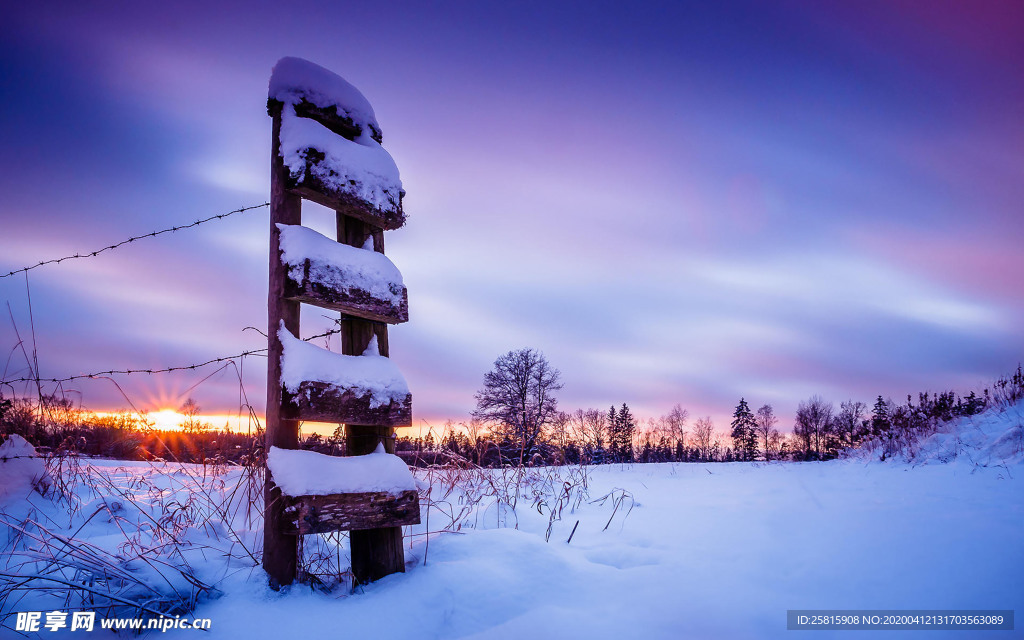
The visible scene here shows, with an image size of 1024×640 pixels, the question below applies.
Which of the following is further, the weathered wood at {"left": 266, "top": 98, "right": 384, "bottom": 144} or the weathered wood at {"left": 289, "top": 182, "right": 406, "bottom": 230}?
the weathered wood at {"left": 266, "top": 98, "right": 384, "bottom": 144}

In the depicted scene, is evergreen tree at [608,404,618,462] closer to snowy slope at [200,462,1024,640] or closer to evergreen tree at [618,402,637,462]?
evergreen tree at [618,402,637,462]

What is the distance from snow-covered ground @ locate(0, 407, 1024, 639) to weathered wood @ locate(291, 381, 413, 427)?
820 mm

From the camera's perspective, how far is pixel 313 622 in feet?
7.24

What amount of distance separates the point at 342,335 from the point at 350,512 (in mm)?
1070

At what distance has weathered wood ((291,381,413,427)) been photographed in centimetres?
254

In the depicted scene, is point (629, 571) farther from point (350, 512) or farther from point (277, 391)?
point (277, 391)

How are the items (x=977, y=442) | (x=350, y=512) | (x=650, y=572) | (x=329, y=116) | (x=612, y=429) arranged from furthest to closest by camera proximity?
(x=612, y=429), (x=977, y=442), (x=329, y=116), (x=650, y=572), (x=350, y=512)

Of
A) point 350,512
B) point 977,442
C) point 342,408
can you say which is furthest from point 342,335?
point 977,442

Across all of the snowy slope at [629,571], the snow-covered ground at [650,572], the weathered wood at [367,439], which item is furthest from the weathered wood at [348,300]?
the snow-covered ground at [650,572]

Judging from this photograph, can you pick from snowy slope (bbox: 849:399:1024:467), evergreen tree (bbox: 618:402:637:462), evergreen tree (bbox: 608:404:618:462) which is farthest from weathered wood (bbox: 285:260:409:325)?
evergreen tree (bbox: 618:402:637:462)

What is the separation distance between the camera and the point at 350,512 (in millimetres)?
2535

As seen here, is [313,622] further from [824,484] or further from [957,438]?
[957,438]

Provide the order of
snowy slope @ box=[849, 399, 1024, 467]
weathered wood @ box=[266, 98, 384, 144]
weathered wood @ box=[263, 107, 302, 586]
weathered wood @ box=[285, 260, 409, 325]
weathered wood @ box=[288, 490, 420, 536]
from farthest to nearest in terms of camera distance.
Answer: snowy slope @ box=[849, 399, 1024, 467]
weathered wood @ box=[266, 98, 384, 144]
weathered wood @ box=[285, 260, 409, 325]
weathered wood @ box=[263, 107, 302, 586]
weathered wood @ box=[288, 490, 420, 536]

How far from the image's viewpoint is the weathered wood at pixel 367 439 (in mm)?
2758
